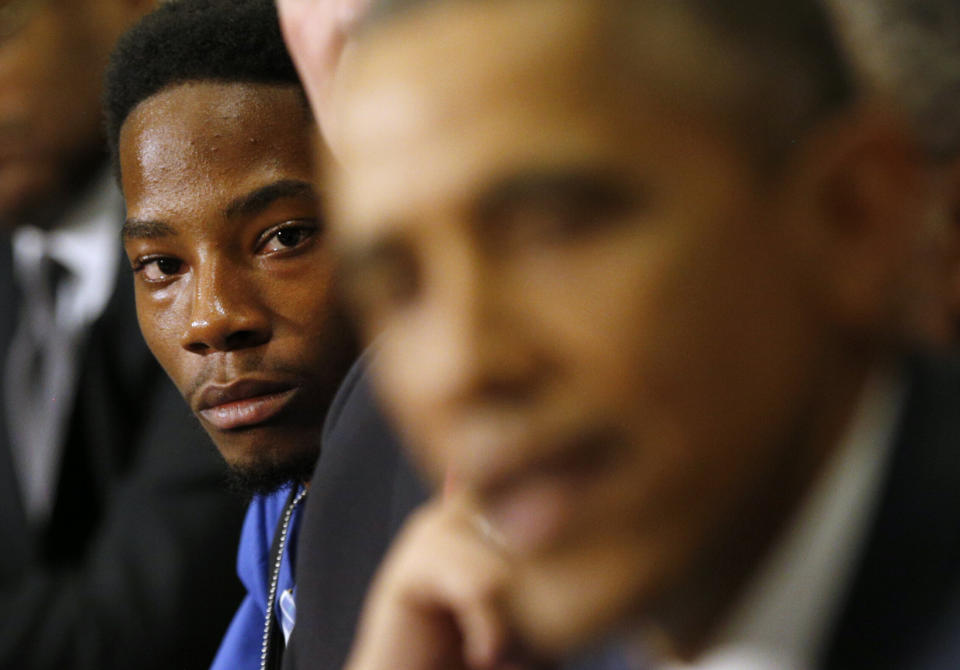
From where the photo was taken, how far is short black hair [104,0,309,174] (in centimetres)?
65

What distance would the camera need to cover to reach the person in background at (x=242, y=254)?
618mm

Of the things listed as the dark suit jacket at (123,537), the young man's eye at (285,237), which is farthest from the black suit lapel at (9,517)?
the young man's eye at (285,237)

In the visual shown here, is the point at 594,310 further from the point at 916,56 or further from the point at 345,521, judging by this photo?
the point at 345,521

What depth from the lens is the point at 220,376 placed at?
24.4 inches

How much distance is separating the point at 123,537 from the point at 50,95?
335 millimetres

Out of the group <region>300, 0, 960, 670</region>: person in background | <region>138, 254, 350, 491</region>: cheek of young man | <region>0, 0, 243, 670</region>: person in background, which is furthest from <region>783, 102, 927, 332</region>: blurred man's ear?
<region>0, 0, 243, 670</region>: person in background

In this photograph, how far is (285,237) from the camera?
0.63 metres

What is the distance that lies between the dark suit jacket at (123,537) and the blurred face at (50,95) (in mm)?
101

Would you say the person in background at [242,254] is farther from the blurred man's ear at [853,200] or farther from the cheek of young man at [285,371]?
the blurred man's ear at [853,200]

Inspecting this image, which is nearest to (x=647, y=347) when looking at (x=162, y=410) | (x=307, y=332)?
(x=307, y=332)

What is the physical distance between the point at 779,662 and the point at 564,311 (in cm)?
10

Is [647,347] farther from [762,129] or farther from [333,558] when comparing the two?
[333,558]

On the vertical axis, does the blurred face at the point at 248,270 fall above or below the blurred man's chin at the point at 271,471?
above

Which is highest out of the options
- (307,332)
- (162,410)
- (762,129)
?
(762,129)
